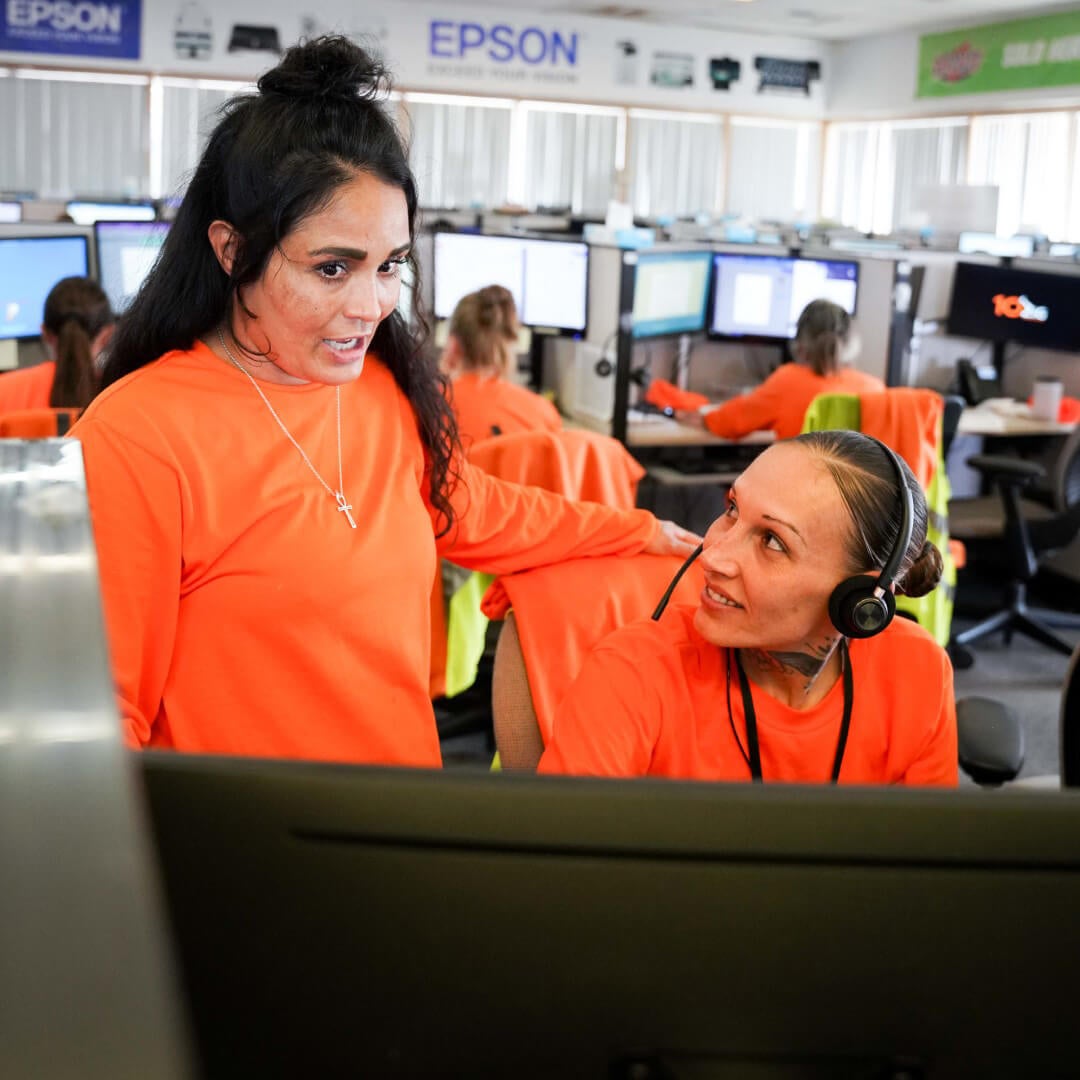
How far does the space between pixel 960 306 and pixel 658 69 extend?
920cm

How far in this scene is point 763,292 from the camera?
16.7 feet

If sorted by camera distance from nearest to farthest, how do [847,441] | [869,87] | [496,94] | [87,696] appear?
[87,696], [847,441], [496,94], [869,87]

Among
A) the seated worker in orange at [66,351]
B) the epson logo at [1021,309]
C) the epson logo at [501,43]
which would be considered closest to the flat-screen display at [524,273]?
the seated worker in orange at [66,351]

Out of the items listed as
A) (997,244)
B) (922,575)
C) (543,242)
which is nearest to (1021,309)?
(543,242)

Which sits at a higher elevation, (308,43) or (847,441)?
(308,43)

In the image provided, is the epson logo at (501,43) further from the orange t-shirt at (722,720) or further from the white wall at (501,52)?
the orange t-shirt at (722,720)

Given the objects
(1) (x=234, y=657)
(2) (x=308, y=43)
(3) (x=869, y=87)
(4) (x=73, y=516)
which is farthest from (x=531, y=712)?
Answer: (3) (x=869, y=87)

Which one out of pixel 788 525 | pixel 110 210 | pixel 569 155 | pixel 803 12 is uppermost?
pixel 803 12

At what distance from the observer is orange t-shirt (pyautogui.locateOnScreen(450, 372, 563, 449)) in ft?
12.5

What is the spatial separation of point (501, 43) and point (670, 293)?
350 inches

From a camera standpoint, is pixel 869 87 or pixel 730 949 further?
pixel 869 87

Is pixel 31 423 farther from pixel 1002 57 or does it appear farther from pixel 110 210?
pixel 1002 57

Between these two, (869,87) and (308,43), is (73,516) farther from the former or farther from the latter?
(869,87)

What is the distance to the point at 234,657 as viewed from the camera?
1233mm
